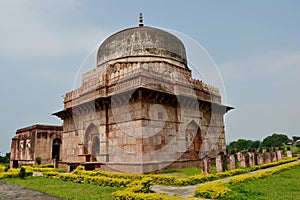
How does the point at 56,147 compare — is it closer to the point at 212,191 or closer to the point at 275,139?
the point at 212,191

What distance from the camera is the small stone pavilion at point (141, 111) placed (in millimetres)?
12812

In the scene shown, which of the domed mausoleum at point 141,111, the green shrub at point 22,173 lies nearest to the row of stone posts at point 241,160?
the domed mausoleum at point 141,111

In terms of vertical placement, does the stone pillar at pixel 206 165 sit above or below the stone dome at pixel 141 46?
below

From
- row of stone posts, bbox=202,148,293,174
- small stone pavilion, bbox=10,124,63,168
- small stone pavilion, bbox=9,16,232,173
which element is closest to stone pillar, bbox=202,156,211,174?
row of stone posts, bbox=202,148,293,174

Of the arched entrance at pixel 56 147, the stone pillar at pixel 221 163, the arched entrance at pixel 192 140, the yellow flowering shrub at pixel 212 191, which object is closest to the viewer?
the yellow flowering shrub at pixel 212 191

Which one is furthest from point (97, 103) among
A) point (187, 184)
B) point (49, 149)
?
point (49, 149)

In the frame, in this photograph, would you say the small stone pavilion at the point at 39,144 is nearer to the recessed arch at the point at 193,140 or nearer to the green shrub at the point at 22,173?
the green shrub at the point at 22,173

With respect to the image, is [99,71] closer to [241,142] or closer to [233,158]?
[233,158]

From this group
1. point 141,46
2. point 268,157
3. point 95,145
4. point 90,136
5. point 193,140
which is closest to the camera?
point 95,145

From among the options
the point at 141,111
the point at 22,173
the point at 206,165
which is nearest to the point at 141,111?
the point at 141,111

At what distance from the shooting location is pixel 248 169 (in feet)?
42.2

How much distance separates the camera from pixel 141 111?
12.5m

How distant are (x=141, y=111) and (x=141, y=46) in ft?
19.6

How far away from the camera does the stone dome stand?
16656 millimetres
